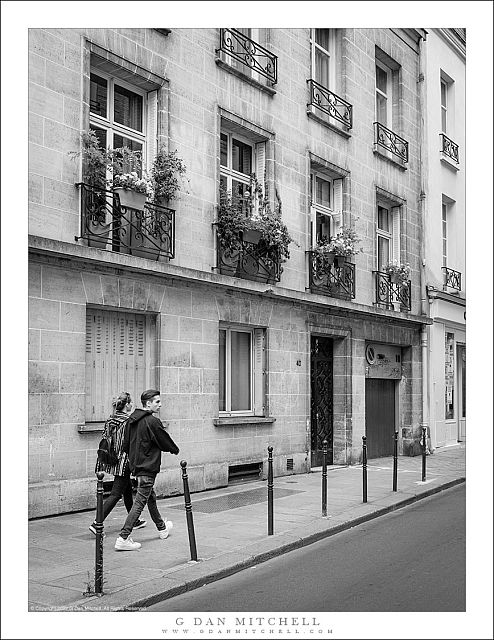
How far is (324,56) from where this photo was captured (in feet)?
58.1

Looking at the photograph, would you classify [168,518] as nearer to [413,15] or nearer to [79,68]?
[79,68]

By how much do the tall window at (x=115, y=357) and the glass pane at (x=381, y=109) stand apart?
10.4m

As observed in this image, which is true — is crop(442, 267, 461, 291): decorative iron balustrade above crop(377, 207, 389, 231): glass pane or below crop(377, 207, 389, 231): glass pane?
below

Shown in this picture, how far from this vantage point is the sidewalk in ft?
22.9

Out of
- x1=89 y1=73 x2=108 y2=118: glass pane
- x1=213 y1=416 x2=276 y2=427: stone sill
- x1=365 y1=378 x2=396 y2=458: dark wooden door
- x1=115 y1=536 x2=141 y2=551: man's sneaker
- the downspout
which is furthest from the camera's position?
the downspout

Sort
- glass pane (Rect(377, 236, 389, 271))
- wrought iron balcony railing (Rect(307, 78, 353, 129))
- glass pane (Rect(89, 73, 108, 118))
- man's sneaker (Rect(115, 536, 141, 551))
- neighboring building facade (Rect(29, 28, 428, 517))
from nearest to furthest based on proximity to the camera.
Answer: man's sneaker (Rect(115, 536, 141, 551)) < neighboring building facade (Rect(29, 28, 428, 517)) < glass pane (Rect(89, 73, 108, 118)) < wrought iron balcony railing (Rect(307, 78, 353, 129)) < glass pane (Rect(377, 236, 389, 271))

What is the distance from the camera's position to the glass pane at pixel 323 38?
17.4m

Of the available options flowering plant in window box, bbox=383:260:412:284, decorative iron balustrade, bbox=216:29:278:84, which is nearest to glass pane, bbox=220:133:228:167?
decorative iron balustrade, bbox=216:29:278:84

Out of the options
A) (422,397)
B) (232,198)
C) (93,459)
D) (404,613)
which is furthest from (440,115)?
(404,613)

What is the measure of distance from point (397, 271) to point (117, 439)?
11.5 meters

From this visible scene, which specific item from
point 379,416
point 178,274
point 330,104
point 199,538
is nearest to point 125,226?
point 178,274

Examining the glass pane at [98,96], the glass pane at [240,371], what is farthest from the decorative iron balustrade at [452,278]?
the glass pane at [98,96]

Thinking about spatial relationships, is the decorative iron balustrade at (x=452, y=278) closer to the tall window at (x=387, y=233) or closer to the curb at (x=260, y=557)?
the tall window at (x=387, y=233)

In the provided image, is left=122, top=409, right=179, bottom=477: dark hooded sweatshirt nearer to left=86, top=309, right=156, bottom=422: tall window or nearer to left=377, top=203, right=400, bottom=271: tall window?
left=86, top=309, right=156, bottom=422: tall window
